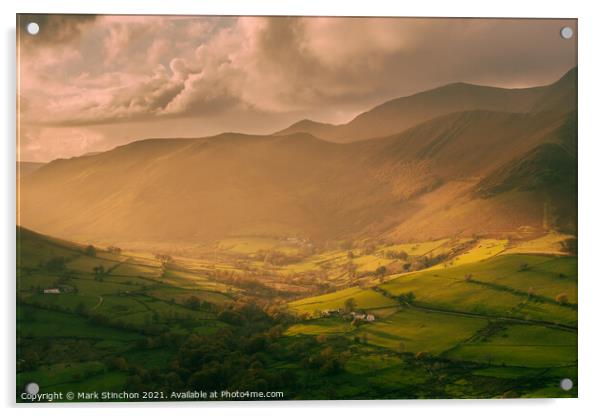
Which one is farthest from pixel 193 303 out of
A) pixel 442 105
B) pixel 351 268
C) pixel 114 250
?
pixel 442 105

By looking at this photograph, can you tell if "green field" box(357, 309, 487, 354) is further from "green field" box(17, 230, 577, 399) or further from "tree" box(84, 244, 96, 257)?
"tree" box(84, 244, 96, 257)

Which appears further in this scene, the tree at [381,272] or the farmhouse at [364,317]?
the tree at [381,272]

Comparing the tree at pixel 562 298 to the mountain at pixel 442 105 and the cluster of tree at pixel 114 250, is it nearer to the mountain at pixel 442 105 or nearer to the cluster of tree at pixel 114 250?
the mountain at pixel 442 105

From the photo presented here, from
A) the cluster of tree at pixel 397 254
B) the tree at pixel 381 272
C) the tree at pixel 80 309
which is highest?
the cluster of tree at pixel 397 254

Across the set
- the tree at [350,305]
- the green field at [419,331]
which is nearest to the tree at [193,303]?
the tree at [350,305]

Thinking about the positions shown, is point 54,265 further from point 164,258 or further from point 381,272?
point 381,272

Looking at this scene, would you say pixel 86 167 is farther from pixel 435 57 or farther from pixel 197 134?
pixel 435 57
